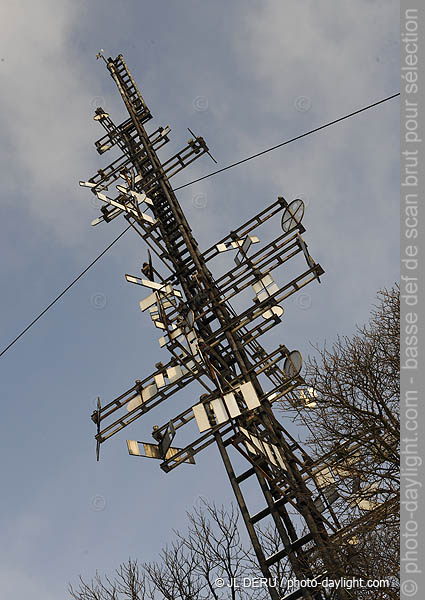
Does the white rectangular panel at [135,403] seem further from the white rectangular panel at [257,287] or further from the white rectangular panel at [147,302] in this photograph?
the white rectangular panel at [257,287]

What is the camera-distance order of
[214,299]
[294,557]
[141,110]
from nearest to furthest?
[294,557] → [214,299] → [141,110]

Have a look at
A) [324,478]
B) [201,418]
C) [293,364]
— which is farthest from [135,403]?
[324,478]

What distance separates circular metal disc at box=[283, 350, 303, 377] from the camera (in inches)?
405

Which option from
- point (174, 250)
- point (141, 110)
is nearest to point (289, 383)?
point (174, 250)

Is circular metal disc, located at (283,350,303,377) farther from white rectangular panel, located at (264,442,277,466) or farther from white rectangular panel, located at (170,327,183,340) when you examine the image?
white rectangular panel, located at (170,327,183,340)

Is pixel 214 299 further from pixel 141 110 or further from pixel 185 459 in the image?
pixel 141 110

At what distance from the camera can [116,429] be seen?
11727 mm

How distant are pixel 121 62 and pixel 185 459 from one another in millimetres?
14075

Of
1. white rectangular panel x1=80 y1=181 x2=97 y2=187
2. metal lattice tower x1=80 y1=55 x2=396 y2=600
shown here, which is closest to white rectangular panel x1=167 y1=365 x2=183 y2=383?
metal lattice tower x1=80 y1=55 x2=396 y2=600

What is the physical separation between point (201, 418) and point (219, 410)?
1.11 feet

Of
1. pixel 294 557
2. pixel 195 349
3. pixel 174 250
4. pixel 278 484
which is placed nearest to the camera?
pixel 294 557

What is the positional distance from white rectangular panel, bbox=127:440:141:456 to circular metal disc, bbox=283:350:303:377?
116 inches

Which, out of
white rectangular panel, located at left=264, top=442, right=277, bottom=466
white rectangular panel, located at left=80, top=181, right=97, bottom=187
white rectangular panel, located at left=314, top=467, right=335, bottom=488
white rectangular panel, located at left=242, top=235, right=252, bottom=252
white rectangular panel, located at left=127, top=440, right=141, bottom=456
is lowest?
white rectangular panel, located at left=314, top=467, right=335, bottom=488

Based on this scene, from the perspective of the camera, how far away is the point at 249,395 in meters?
10.5
